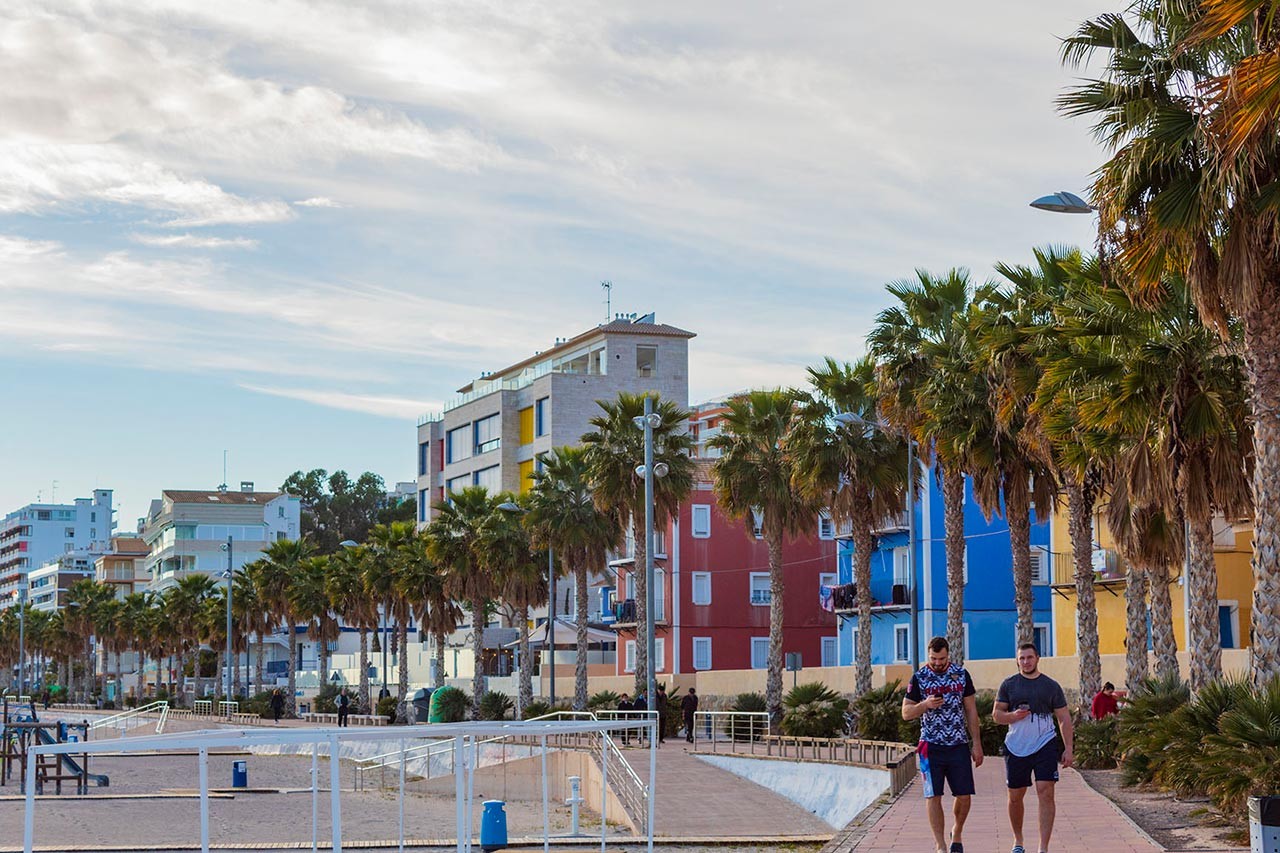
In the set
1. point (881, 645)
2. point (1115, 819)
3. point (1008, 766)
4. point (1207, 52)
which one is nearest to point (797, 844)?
point (1115, 819)

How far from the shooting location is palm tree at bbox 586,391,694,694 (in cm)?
4775

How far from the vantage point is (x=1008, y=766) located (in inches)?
497

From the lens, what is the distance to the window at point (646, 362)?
295ft

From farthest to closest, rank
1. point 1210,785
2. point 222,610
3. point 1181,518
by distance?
point 222,610
point 1181,518
point 1210,785

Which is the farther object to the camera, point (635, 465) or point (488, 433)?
point (488, 433)

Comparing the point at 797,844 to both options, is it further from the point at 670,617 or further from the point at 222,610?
the point at 222,610

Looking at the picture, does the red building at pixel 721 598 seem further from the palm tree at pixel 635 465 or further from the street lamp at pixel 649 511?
the street lamp at pixel 649 511

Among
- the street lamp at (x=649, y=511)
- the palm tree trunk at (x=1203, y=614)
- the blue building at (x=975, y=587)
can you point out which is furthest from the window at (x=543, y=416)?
the palm tree trunk at (x=1203, y=614)

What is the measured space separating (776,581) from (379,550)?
91.9 ft

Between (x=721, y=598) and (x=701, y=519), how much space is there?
3.30m

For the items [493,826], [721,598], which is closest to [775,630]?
[721,598]

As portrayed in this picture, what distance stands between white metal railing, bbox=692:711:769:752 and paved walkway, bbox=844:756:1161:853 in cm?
1855

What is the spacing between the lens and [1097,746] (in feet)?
85.5

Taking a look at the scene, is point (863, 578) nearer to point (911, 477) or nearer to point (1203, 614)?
point (911, 477)
